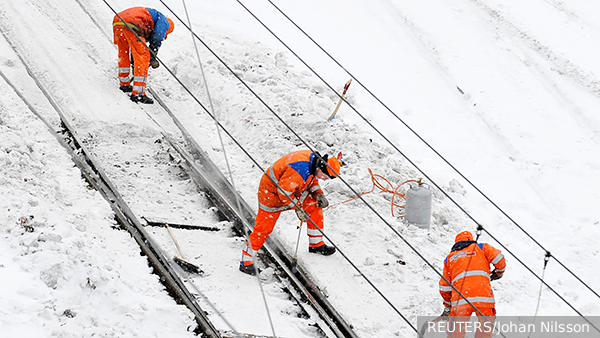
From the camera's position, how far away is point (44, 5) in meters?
11.6

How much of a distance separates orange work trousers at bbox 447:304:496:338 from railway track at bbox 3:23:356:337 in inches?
44.7

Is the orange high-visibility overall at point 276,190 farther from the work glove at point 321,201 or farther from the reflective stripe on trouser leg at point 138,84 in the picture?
the reflective stripe on trouser leg at point 138,84

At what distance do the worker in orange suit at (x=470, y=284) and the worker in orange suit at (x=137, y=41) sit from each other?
20.2ft

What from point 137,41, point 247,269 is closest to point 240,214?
point 247,269

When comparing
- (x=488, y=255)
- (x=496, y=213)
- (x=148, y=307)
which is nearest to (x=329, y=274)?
(x=488, y=255)

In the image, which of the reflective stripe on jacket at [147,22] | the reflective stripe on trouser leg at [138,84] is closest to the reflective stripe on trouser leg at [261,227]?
the reflective stripe on trouser leg at [138,84]

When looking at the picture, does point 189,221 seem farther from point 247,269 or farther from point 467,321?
point 467,321

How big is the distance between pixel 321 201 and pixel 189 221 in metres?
1.88

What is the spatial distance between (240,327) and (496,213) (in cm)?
543

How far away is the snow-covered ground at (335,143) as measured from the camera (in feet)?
17.8

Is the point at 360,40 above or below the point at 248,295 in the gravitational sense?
above

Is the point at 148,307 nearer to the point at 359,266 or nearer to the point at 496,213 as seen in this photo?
the point at 359,266

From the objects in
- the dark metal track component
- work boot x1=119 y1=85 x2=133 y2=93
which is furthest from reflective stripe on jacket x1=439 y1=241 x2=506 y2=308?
work boot x1=119 y1=85 x2=133 y2=93

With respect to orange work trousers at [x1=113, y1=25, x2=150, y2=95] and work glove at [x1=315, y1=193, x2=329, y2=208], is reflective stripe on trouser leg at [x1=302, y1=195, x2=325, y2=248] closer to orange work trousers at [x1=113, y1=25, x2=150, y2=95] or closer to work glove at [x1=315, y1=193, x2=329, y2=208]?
work glove at [x1=315, y1=193, x2=329, y2=208]
